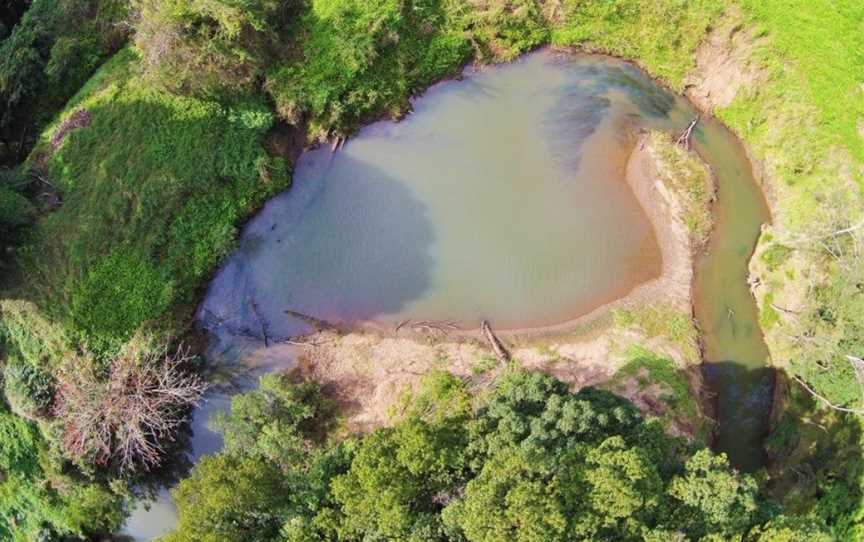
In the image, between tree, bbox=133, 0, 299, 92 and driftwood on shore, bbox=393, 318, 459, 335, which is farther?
driftwood on shore, bbox=393, 318, 459, 335

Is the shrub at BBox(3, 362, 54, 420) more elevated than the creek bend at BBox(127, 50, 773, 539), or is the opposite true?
the creek bend at BBox(127, 50, 773, 539)

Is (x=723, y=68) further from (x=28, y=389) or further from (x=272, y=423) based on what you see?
(x=28, y=389)

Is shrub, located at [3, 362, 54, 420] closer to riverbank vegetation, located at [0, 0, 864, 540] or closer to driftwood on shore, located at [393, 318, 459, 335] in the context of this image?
riverbank vegetation, located at [0, 0, 864, 540]

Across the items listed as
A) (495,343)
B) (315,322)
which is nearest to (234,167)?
(315,322)

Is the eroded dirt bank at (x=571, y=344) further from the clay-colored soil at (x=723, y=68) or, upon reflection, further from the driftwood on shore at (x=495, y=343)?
the clay-colored soil at (x=723, y=68)

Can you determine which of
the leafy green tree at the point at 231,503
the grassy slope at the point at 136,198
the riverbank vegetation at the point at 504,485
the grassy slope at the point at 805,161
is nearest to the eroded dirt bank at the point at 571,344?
the grassy slope at the point at 805,161

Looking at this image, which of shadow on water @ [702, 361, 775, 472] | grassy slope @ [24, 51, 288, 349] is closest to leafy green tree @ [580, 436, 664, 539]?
shadow on water @ [702, 361, 775, 472]

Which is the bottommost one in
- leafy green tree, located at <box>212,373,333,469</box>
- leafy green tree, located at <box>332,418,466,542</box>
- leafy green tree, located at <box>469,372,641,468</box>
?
leafy green tree, located at <box>212,373,333,469</box>
